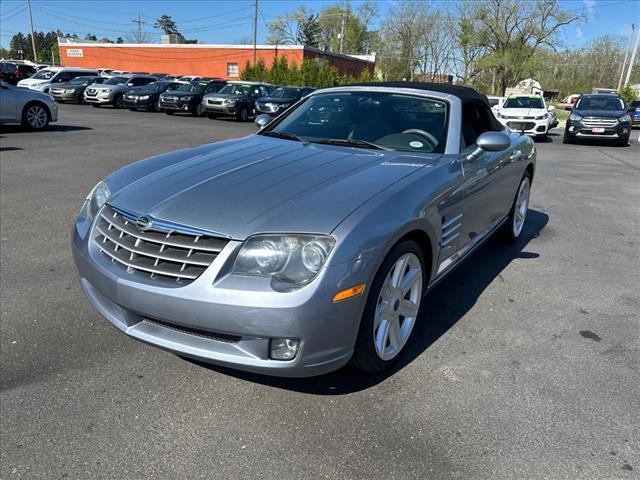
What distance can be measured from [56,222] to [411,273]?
428cm

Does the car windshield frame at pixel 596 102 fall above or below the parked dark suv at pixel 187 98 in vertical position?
above

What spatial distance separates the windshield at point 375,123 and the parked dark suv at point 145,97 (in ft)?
66.8

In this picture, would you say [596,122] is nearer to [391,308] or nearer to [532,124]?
[532,124]

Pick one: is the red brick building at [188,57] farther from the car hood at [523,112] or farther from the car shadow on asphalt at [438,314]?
the car shadow on asphalt at [438,314]

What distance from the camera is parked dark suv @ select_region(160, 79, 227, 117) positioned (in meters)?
21.2

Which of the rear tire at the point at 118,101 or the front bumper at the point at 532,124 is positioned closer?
the front bumper at the point at 532,124

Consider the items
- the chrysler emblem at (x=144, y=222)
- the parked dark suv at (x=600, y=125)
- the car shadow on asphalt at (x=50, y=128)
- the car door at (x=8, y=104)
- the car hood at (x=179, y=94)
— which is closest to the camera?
the chrysler emblem at (x=144, y=222)

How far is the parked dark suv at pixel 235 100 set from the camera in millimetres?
20047

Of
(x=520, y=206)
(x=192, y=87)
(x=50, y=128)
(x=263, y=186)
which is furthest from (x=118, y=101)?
(x=263, y=186)

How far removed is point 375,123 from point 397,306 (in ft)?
5.15

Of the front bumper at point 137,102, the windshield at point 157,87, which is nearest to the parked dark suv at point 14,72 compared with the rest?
the front bumper at point 137,102

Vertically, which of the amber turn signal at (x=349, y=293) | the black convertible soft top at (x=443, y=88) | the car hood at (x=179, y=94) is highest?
the black convertible soft top at (x=443, y=88)

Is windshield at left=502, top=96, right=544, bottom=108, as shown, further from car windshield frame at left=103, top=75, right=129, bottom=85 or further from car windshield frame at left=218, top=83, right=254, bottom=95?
car windshield frame at left=103, top=75, right=129, bottom=85

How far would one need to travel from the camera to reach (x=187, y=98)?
835 inches
